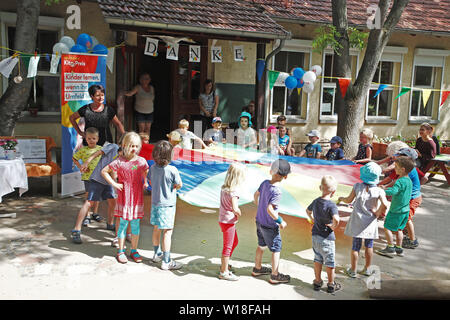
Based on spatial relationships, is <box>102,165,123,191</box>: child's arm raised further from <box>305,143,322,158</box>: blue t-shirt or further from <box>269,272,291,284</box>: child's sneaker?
<box>305,143,322,158</box>: blue t-shirt

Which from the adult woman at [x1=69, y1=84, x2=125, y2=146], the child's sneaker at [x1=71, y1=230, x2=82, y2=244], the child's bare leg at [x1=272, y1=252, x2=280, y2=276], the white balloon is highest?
the white balloon

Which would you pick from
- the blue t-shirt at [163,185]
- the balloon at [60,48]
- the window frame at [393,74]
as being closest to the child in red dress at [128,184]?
the blue t-shirt at [163,185]

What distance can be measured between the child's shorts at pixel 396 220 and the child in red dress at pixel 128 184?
9.61ft

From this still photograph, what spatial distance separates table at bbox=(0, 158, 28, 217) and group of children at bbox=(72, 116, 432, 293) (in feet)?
4.20

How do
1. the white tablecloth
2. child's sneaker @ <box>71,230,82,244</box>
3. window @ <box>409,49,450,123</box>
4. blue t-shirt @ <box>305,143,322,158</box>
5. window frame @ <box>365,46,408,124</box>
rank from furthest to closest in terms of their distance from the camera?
window @ <box>409,49,450,123</box> < window frame @ <box>365,46,408,124</box> < blue t-shirt @ <box>305,143,322,158</box> < the white tablecloth < child's sneaker @ <box>71,230,82,244</box>

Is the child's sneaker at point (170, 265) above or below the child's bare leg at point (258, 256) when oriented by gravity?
below

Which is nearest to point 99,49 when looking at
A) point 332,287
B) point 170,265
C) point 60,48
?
point 60,48

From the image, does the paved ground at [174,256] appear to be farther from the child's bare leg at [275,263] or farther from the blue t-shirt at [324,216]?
the blue t-shirt at [324,216]

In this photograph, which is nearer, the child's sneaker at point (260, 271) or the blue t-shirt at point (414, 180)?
the child's sneaker at point (260, 271)

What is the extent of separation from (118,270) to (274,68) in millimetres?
8402

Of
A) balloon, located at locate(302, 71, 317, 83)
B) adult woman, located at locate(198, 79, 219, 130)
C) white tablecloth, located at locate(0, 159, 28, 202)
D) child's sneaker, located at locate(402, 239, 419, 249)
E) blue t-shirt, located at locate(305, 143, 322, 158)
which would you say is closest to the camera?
child's sneaker, located at locate(402, 239, 419, 249)

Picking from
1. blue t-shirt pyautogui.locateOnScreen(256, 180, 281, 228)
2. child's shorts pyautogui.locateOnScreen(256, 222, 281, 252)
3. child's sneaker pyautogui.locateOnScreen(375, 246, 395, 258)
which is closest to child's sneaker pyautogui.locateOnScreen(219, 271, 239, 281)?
child's shorts pyautogui.locateOnScreen(256, 222, 281, 252)

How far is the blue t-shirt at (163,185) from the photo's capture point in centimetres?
463

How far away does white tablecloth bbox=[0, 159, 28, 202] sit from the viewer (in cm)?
596
